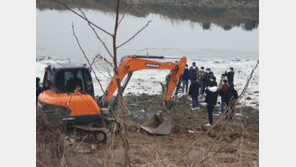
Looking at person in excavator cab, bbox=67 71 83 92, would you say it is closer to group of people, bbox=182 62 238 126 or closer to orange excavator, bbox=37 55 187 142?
orange excavator, bbox=37 55 187 142

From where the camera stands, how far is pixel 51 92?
573 cm

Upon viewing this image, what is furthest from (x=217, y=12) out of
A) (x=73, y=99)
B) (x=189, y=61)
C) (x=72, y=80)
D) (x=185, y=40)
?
(x=73, y=99)

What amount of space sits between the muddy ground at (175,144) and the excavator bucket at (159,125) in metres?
0.11

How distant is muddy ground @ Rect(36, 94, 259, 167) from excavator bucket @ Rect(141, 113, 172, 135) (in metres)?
0.11

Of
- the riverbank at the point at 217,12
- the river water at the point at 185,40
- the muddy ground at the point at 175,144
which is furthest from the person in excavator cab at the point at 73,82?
the riverbank at the point at 217,12

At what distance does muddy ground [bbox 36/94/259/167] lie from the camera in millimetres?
3127

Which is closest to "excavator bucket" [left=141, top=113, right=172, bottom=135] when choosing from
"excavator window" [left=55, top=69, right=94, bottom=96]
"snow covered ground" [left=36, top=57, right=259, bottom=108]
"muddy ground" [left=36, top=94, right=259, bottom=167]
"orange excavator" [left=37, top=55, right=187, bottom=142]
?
"muddy ground" [left=36, top=94, right=259, bottom=167]

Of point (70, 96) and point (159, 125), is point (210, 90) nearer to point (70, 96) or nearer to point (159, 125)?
point (159, 125)

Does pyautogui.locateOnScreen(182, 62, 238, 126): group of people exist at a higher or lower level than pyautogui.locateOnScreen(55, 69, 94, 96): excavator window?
lower

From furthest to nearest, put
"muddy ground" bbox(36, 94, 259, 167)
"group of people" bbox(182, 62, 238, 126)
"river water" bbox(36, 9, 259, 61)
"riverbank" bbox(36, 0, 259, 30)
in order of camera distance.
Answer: "riverbank" bbox(36, 0, 259, 30), "river water" bbox(36, 9, 259, 61), "group of people" bbox(182, 62, 238, 126), "muddy ground" bbox(36, 94, 259, 167)

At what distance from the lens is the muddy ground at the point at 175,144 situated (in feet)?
10.3

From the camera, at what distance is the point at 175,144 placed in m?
6.27

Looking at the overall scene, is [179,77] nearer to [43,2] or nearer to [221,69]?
[43,2]

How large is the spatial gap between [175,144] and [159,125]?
1086mm
